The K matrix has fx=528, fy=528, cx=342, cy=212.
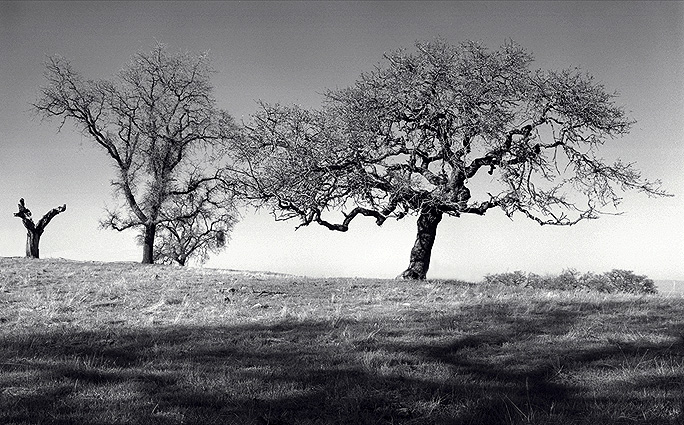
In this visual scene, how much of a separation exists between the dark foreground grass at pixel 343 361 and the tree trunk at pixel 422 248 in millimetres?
6408

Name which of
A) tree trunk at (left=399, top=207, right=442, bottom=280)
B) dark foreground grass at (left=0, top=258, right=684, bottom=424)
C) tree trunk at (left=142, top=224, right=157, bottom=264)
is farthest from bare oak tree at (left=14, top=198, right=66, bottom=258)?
tree trunk at (left=399, top=207, right=442, bottom=280)

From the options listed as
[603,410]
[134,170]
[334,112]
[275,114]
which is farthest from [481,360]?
[134,170]

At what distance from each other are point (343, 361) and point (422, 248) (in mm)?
13615

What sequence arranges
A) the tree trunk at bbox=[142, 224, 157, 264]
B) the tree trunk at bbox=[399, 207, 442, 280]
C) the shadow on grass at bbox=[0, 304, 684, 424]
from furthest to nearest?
1. the tree trunk at bbox=[142, 224, 157, 264]
2. the tree trunk at bbox=[399, 207, 442, 280]
3. the shadow on grass at bbox=[0, 304, 684, 424]

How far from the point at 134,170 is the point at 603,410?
28740 millimetres

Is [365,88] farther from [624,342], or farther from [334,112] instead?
[624,342]

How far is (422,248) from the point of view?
20375mm

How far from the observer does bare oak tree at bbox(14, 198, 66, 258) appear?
98.7 feet

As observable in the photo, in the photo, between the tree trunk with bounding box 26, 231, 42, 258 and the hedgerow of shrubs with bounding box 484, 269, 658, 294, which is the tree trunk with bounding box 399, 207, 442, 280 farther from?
the tree trunk with bounding box 26, 231, 42, 258

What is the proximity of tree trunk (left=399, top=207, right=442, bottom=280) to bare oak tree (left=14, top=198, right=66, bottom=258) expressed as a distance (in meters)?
22.4

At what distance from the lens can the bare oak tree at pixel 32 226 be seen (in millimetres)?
30073

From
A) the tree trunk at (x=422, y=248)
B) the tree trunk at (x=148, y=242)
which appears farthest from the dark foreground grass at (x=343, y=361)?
the tree trunk at (x=148, y=242)

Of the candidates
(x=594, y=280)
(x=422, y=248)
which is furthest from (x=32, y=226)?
(x=594, y=280)

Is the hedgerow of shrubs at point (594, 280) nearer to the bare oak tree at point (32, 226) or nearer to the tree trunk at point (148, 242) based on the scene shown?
the tree trunk at point (148, 242)
